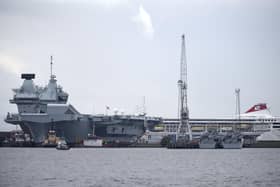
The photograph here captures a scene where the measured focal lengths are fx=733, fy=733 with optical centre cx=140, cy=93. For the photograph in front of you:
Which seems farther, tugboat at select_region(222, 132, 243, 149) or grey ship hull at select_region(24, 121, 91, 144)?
tugboat at select_region(222, 132, 243, 149)

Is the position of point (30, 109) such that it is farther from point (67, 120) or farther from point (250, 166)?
point (250, 166)

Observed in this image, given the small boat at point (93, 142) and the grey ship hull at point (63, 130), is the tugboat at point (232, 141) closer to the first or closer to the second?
the small boat at point (93, 142)

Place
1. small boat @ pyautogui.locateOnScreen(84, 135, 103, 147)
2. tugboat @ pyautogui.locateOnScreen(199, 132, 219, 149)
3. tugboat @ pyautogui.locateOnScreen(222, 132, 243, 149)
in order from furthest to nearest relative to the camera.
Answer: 1. tugboat @ pyautogui.locateOnScreen(222, 132, 243, 149)
2. tugboat @ pyautogui.locateOnScreen(199, 132, 219, 149)
3. small boat @ pyautogui.locateOnScreen(84, 135, 103, 147)

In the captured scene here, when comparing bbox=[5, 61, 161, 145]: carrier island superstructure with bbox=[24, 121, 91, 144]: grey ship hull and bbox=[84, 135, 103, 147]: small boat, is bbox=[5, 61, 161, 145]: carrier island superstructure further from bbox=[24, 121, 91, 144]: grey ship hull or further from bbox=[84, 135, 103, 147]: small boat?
bbox=[84, 135, 103, 147]: small boat

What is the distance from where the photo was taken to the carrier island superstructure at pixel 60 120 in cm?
13500

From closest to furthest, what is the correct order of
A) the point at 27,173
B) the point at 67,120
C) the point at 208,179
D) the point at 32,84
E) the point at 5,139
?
the point at 208,179 < the point at 27,173 < the point at 67,120 < the point at 32,84 < the point at 5,139

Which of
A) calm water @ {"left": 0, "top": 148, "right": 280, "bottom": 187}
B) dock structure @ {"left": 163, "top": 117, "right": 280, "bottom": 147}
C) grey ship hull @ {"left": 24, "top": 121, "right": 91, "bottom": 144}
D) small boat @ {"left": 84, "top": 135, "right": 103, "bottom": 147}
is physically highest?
dock structure @ {"left": 163, "top": 117, "right": 280, "bottom": 147}

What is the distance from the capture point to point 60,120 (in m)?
135

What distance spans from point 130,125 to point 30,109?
19635 mm

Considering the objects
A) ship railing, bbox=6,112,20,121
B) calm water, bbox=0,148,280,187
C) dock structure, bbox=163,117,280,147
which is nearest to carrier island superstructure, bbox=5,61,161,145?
ship railing, bbox=6,112,20,121

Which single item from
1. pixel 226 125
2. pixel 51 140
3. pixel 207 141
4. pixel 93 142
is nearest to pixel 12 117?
pixel 51 140

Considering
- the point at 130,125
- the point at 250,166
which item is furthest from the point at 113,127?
the point at 250,166

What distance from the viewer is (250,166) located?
75625 mm

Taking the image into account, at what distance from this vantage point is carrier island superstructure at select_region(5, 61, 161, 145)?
135000 mm
